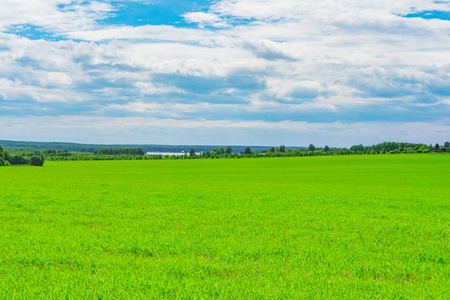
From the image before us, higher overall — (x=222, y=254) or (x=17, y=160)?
(x=222, y=254)

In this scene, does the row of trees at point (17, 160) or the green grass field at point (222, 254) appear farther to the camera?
the row of trees at point (17, 160)

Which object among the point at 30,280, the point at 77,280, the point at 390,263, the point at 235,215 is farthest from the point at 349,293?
the point at 235,215

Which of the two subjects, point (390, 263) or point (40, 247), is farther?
point (40, 247)

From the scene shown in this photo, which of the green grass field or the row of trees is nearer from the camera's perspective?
the green grass field

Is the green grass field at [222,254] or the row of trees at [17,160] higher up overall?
the green grass field at [222,254]

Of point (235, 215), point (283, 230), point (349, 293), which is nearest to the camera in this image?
point (349, 293)

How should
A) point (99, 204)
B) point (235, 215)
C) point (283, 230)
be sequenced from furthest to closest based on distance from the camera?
point (99, 204) < point (235, 215) < point (283, 230)

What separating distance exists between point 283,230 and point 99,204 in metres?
12.8

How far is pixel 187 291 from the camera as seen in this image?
8422mm

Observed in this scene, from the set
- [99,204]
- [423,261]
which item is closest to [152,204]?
[99,204]

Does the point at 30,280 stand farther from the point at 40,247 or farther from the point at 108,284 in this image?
the point at 40,247

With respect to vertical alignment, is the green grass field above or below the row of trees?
above

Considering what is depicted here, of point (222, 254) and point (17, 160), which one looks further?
point (17, 160)

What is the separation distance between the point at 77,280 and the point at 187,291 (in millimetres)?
2933
